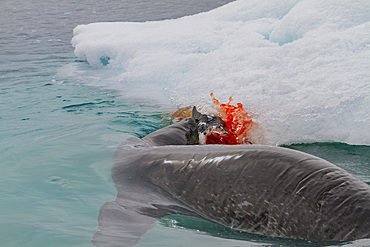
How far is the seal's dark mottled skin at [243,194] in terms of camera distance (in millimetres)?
2457

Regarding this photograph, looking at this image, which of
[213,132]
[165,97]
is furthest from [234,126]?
[165,97]

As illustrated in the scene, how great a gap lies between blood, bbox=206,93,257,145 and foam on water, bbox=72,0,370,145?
0.15m

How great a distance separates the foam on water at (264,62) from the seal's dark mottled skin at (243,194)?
1.92 meters

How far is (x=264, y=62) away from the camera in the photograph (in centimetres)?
627

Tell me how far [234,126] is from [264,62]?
62.3 inches

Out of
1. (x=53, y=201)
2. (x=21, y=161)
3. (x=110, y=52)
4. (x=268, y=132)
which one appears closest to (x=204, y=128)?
(x=268, y=132)

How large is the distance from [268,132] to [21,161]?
2.74 meters

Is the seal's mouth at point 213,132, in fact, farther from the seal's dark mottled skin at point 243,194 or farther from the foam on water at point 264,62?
the seal's dark mottled skin at point 243,194

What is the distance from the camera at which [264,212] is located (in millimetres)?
2709

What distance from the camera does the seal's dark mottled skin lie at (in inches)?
96.7

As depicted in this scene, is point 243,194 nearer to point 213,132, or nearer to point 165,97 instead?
point 213,132

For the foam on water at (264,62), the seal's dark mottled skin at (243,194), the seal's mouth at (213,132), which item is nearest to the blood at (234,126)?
the seal's mouth at (213,132)

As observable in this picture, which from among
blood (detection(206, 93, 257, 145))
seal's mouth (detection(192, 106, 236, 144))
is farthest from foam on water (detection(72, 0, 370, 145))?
seal's mouth (detection(192, 106, 236, 144))

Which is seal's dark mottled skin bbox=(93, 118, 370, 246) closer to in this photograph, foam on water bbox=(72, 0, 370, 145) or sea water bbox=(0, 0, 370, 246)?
sea water bbox=(0, 0, 370, 246)
